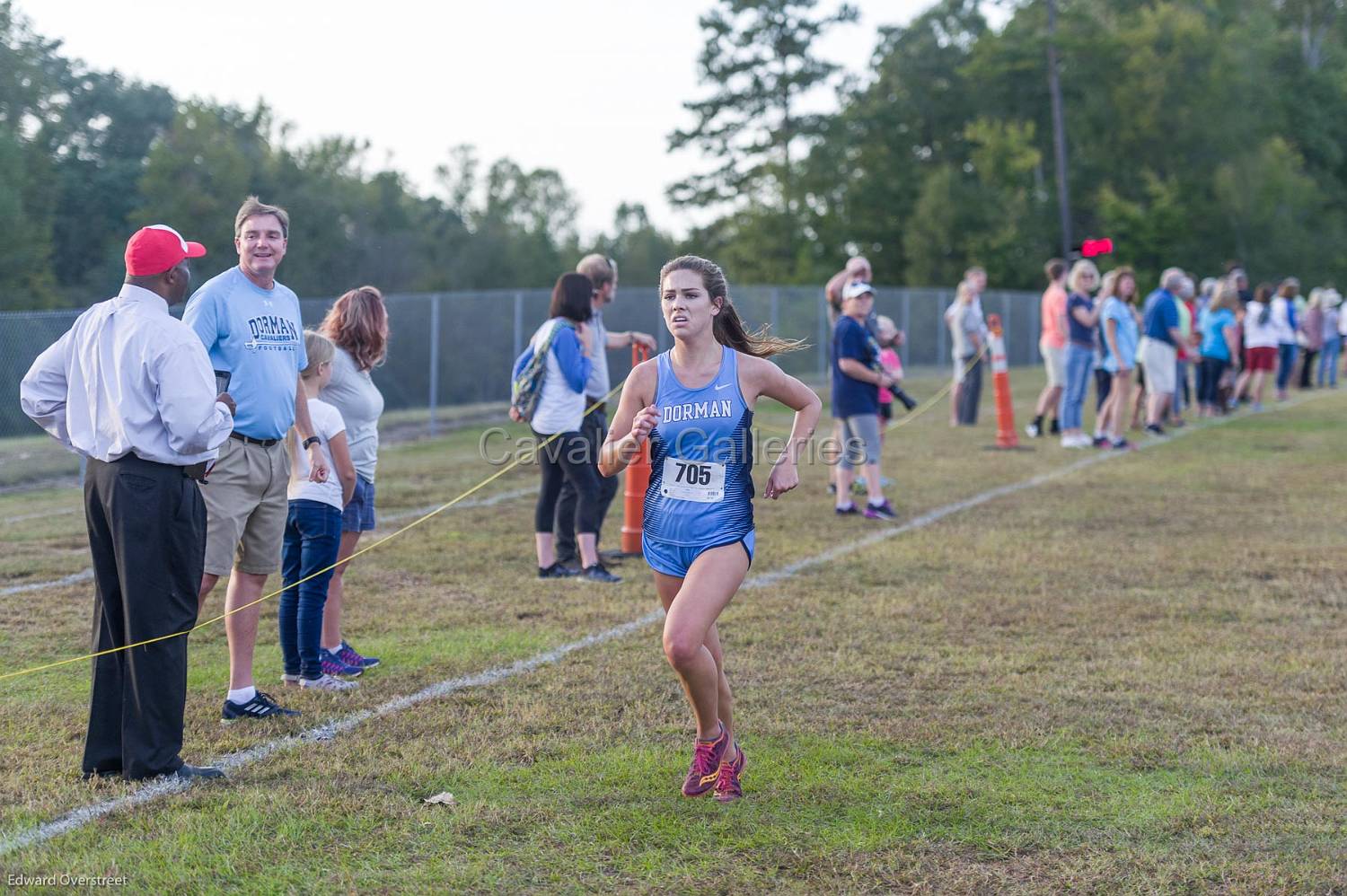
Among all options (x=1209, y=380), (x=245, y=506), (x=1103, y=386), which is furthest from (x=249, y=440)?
(x=1209, y=380)

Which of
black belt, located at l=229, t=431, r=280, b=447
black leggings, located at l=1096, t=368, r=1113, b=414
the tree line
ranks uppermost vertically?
the tree line

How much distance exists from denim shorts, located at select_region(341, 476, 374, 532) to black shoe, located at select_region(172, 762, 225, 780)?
1764 millimetres

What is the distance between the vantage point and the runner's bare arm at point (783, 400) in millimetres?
4688

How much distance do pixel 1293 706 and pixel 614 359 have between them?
23.4 meters

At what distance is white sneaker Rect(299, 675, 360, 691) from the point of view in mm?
6000

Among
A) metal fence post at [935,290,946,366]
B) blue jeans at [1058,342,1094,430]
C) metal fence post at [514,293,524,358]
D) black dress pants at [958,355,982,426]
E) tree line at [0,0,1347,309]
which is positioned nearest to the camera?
blue jeans at [1058,342,1094,430]

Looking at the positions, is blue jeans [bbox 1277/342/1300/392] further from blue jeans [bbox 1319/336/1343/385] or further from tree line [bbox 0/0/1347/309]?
tree line [bbox 0/0/1347/309]

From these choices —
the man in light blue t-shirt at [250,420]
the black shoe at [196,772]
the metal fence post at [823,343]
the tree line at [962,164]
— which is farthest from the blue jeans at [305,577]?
the tree line at [962,164]

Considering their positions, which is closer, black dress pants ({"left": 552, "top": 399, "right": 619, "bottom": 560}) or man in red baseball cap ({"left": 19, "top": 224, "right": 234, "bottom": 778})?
man in red baseball cap ({"left": 19, "top": 224, "right": 234, "bottom": 778})

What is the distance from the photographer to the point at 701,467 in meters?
4.70

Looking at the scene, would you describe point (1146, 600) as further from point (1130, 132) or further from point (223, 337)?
point (1130, 132)

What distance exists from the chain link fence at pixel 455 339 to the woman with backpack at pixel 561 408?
5516 millimetres

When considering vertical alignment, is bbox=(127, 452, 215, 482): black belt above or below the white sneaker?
above

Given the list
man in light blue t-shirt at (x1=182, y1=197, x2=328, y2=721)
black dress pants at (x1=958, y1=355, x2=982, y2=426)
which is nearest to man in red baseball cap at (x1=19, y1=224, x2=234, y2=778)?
man in light blue t-shirt at (x1=182, y1=197, x2=328, y2=721)
